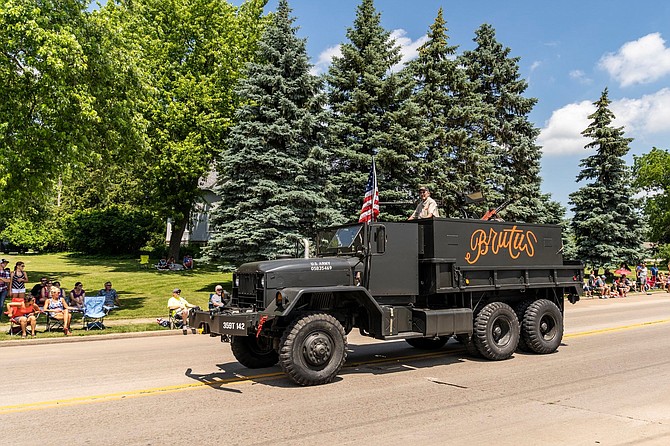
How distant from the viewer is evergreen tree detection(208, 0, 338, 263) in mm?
22578

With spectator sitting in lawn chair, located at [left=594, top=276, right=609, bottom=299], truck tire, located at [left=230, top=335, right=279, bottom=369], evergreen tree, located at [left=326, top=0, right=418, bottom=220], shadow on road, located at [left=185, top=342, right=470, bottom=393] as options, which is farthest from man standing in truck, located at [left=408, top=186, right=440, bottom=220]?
spectator sitting in lawn chair, located at [left=594, top=276, right=609, bottom=299]

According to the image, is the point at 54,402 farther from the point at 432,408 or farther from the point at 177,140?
the point at 177,140

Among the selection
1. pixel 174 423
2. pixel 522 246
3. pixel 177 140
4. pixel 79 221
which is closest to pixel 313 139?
pixel 177 140

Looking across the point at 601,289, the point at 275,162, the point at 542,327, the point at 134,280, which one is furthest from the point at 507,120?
the point at 542,327

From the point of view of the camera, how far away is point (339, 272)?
880 centimetres

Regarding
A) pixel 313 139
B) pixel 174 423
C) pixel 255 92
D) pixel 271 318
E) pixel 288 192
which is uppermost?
pixel 255 92

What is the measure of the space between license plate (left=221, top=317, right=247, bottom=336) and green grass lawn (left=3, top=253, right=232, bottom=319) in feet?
34.3

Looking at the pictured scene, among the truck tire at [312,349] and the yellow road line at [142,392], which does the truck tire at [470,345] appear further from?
the truck tire at [312,349]

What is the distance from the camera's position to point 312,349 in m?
8.01

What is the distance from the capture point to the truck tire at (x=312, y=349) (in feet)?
25.7

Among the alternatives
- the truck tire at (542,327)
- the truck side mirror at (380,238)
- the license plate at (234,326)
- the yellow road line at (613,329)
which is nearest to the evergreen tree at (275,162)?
the yellow road line at (613,329)

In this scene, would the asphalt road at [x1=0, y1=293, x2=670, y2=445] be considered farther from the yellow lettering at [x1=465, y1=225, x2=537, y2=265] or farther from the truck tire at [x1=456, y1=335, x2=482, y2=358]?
the yellow lettering at [x1=465, y1=225, x2=537, y2=265]

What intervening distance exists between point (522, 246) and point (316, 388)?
5.25 m

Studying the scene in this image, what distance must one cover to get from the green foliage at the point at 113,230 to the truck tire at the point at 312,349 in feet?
128
